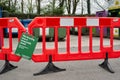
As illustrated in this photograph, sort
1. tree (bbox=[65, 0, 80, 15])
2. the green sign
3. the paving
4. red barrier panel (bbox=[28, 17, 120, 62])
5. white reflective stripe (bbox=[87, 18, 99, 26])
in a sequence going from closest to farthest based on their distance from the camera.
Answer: the paving
the green sign
red barrier panel (bbox=[28, 17, 120, 62])
white reflective stripe (bbox=[87, 18, 99, 26])
tree (bbox=[65, 0, 80, 15])

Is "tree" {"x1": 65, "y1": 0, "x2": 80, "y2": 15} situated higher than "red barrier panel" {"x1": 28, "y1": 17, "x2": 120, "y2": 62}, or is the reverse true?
"tree" {"x1": 65, "y1": 0, "x2": 80, "y2": 15}

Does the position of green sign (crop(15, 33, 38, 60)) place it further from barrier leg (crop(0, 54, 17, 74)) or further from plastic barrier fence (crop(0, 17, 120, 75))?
barrier leg (crop(0, 54, 17, 74))

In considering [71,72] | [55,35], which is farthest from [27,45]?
[71,72]

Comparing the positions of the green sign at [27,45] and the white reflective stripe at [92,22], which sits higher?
the white reflective stripe at [92,22]

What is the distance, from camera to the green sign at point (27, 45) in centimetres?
677

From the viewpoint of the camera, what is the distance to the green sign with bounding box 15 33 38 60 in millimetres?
6766

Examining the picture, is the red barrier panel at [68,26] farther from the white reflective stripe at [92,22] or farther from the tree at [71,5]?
the tree at [71,5]

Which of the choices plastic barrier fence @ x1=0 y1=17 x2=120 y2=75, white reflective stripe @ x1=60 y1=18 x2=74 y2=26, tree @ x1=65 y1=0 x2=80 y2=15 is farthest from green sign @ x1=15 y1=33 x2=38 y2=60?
tree @ x1=65 y1=0 x2=80 y2=15

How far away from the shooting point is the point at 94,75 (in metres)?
6.71

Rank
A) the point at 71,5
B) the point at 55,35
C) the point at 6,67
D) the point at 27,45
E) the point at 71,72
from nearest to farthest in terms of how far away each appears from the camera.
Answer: the point at 27,45
the point at 71,72
the point at 55,35
the point at 6,67
the point at 71,5

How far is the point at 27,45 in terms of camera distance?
6.79 m

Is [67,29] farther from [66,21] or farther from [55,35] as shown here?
[55,35]

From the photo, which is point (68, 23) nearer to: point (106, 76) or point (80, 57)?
point (80, 57)

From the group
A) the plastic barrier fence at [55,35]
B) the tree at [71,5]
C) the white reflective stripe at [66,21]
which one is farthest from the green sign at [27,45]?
the tree at [71,5]
